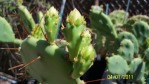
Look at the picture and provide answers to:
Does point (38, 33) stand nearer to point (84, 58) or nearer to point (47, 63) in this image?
point (47, 63)

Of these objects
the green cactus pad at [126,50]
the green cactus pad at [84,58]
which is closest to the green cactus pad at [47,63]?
the green cactus pad at [84,58]

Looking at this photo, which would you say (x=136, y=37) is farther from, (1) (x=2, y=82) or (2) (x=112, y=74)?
(1) (x=2, y=82)

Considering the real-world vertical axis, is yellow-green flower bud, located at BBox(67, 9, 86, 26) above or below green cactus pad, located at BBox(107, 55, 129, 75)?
above

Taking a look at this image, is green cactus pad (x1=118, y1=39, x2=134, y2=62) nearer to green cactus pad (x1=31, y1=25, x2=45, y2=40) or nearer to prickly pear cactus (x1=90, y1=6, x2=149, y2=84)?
prickly pear cactus (x1=90, y1=6, x2=149, y2=84)

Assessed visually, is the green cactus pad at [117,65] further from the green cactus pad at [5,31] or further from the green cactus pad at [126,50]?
the green cactus pad at [5,31]

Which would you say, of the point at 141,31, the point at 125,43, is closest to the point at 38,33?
the point at 125,43

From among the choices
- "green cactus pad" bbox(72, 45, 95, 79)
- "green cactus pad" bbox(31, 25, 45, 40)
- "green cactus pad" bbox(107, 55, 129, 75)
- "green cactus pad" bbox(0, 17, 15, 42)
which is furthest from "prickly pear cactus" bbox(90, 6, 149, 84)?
"green cactus pad" bbox(72, 45, 95, 79)

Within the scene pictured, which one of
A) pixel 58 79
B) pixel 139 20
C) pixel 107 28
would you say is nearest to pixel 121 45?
pixel 107 28

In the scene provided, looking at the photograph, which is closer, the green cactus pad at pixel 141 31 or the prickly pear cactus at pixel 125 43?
the prickly pear cactus at pixel 125 43
